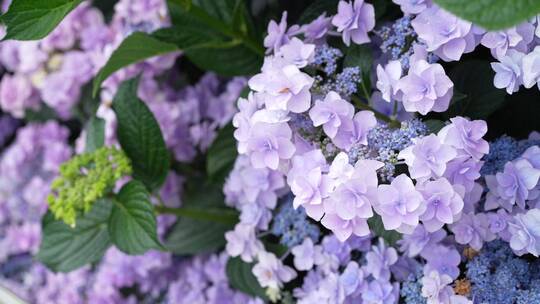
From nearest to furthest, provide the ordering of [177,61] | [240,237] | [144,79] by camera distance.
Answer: [240,237]
[144,79]
[177,61]

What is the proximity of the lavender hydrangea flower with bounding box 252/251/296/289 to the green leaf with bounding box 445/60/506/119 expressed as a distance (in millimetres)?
269

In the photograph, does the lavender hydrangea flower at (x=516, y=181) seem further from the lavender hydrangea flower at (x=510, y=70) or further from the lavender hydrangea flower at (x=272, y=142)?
the lavender hydrangea flower at (x=272, y=142)

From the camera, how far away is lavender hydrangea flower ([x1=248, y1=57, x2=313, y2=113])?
2.23ft

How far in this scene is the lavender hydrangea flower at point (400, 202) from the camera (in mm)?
641

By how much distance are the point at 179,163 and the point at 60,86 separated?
0.23 m

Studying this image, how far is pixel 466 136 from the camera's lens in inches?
25.8

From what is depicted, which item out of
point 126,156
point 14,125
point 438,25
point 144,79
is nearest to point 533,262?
point 438,25

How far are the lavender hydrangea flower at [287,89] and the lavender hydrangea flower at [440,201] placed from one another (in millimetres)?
131

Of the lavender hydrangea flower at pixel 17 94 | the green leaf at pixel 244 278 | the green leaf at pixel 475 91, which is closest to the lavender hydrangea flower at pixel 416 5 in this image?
the green leaf at pixel 475 91

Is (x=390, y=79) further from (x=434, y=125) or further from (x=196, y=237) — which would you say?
(x=196, y=237)

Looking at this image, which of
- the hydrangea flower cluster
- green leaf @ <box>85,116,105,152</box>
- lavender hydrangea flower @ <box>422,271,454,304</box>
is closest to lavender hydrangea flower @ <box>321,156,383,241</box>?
the hydrangea flower cluster

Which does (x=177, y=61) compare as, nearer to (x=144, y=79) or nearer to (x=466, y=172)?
(x=144, y=79)

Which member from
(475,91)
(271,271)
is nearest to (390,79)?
(475,91)

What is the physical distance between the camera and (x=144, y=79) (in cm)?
115
